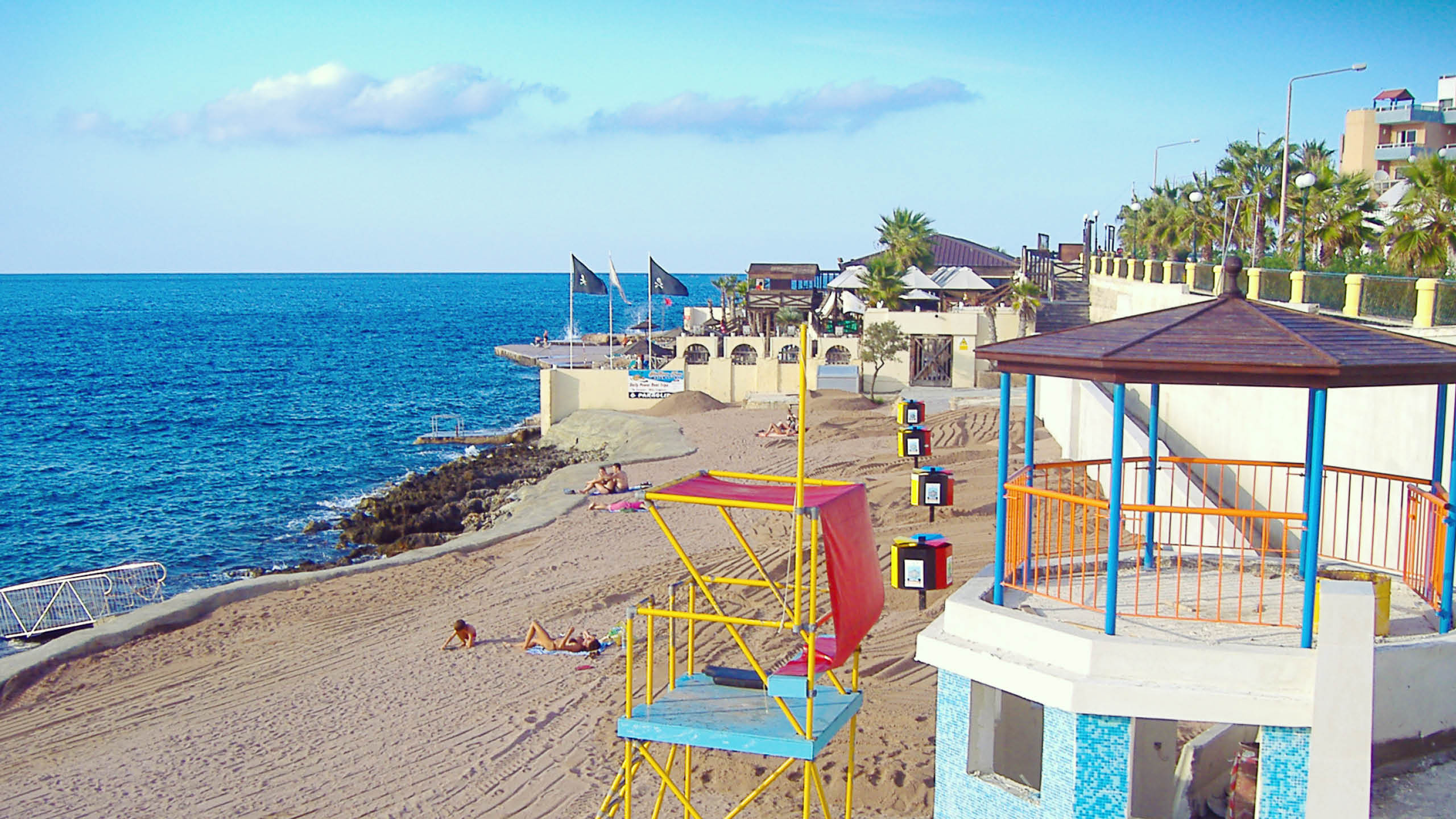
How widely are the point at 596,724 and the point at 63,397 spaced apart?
70608mm

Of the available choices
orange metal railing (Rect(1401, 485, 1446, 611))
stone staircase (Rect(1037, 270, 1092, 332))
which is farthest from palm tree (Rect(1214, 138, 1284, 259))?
orange metal railing (Rect(1401, 485, 1446, 611))

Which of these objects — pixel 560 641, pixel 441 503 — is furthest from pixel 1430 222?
pixel 441 503

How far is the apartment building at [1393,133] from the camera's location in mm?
64312

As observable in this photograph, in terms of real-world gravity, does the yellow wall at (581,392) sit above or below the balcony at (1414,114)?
below

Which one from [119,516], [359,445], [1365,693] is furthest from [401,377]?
[1365,693]

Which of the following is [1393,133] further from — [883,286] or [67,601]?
[67,601]

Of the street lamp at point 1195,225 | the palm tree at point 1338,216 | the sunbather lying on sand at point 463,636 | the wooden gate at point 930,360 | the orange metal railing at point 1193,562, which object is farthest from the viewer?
the street lamp at point 1195,225

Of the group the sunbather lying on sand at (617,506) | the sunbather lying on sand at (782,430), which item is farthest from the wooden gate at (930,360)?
the sunbather lying on sand at (617,506)

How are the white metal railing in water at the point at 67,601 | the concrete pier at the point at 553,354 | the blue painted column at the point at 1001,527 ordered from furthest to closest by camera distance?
the concrete pier at the point at 553,354, the white metal railing in water at the point at 67,601, the blue painted column at the point at 1001,527

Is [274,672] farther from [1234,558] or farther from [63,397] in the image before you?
[63,397]

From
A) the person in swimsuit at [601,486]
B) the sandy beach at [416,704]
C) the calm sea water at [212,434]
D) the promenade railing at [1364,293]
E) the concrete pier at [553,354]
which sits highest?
the promenade railing at [1364,293]

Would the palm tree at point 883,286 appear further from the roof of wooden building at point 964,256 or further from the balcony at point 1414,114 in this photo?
the balcony at point 1414,114

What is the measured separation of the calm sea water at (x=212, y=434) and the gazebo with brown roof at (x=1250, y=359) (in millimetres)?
24899

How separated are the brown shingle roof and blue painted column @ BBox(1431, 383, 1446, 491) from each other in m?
0.39
